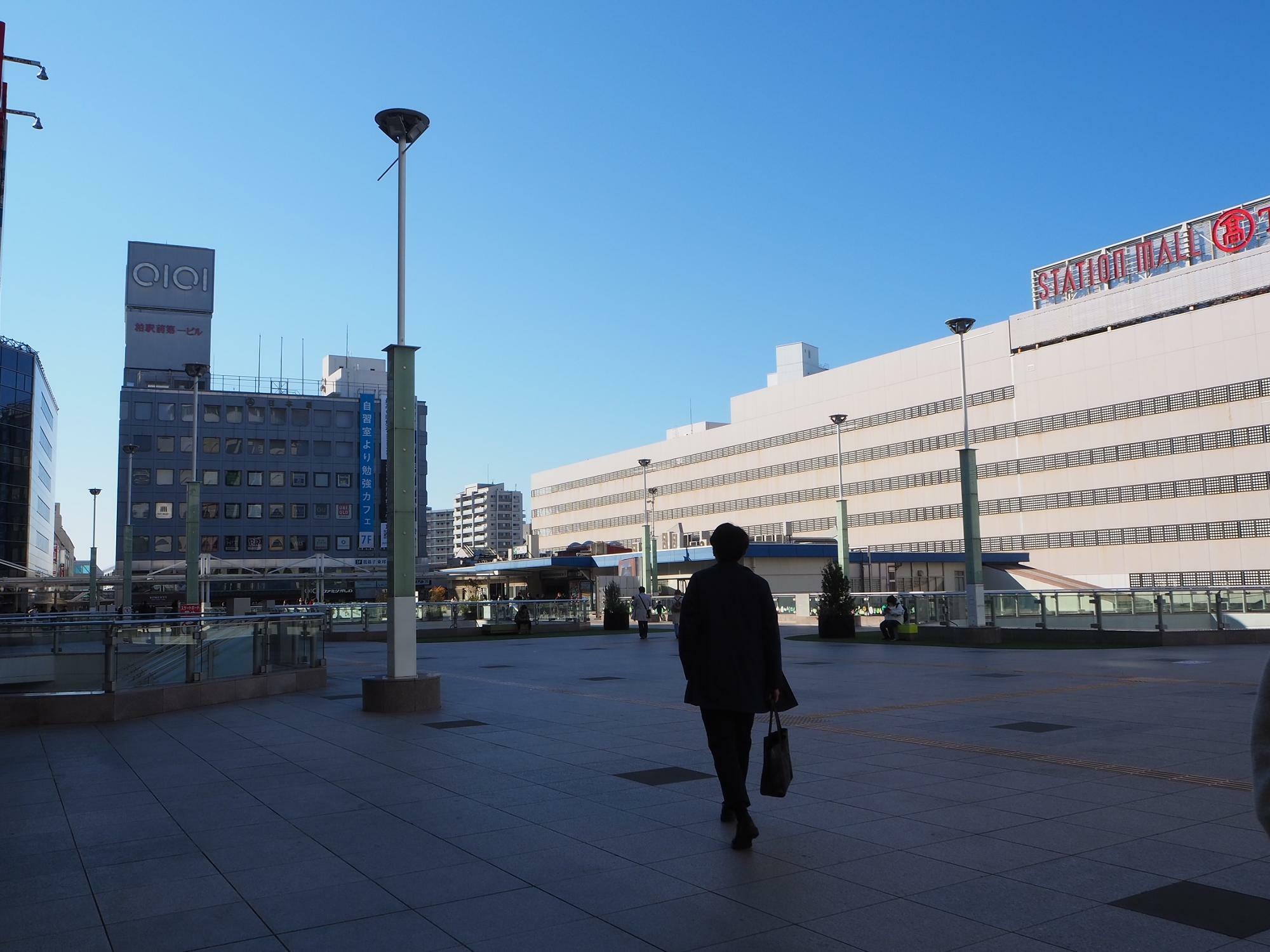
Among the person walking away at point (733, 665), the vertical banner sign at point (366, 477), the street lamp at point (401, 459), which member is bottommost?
the person walking away at point (733, 665)

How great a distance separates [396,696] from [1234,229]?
59807 mm

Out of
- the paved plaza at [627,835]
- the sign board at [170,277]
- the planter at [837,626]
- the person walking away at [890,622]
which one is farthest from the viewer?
the sign board at [170,277]

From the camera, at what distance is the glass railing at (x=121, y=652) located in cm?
1269

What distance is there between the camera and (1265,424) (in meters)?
55.1

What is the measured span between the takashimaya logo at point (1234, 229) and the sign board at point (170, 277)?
244 ft

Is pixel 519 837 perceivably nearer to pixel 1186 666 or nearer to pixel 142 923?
pixel 142 923

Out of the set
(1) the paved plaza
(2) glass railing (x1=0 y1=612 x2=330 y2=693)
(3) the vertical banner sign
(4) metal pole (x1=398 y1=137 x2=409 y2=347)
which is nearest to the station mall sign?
(3) the vertical banner sign

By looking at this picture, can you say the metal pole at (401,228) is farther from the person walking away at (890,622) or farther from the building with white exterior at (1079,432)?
the building with white exterior at (1079,432)

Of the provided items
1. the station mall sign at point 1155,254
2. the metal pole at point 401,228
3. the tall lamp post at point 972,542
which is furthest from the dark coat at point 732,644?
the station mall sign at point 1155,254

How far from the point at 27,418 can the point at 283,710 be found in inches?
2827

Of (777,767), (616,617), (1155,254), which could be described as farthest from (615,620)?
(1155,254)

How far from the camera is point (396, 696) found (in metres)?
13.3

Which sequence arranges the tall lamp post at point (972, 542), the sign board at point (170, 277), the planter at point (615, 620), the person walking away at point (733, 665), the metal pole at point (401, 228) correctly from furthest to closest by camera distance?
the sign board at point (170, 277) → the planter at point (615, 620) → the tall lamp post at point (972, 542) → the metal pole at point (401, 228) → the person walking away at point (733, 665)

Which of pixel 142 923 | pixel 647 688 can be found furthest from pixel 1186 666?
pixel 142 923
